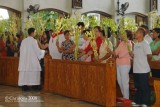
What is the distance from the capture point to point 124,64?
290 inches

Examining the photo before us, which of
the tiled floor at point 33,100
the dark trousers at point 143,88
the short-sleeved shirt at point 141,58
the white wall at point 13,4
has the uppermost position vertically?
the white wall at point 13,4

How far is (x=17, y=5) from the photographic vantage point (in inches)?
611

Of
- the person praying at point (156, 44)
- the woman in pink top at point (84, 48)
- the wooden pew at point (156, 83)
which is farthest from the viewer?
the woman in pink top at point (84, 48)

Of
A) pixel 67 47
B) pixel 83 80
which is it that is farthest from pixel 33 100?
pixel 67 47

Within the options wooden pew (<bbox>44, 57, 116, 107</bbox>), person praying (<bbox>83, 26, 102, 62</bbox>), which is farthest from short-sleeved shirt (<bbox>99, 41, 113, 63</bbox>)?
wooden pew (<bbox>44, 57, 116, 107</bbox>)

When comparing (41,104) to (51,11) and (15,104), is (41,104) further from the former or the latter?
(51,11)

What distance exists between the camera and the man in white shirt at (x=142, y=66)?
6.72 metres

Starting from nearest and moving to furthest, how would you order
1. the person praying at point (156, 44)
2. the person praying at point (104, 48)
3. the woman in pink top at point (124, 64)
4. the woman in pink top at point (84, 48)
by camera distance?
the woman in pink top at point (124, 64) → the person praying at point (156, 44) → the person praying at point (104, 48) → the woman in pink top at point (84, 48)

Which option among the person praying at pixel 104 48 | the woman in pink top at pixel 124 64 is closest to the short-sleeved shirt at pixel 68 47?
the person praying at pixel 104 48

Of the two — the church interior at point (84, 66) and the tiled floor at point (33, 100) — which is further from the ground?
the church interior at point (84, 66)

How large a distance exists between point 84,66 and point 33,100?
1365mm

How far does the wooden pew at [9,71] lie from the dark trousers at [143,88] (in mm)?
4176

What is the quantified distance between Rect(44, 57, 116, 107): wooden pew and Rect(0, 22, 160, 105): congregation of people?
0.30m

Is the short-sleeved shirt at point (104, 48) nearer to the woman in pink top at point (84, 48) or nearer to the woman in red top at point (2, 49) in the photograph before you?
the woman in pink top at point (84, 48)
